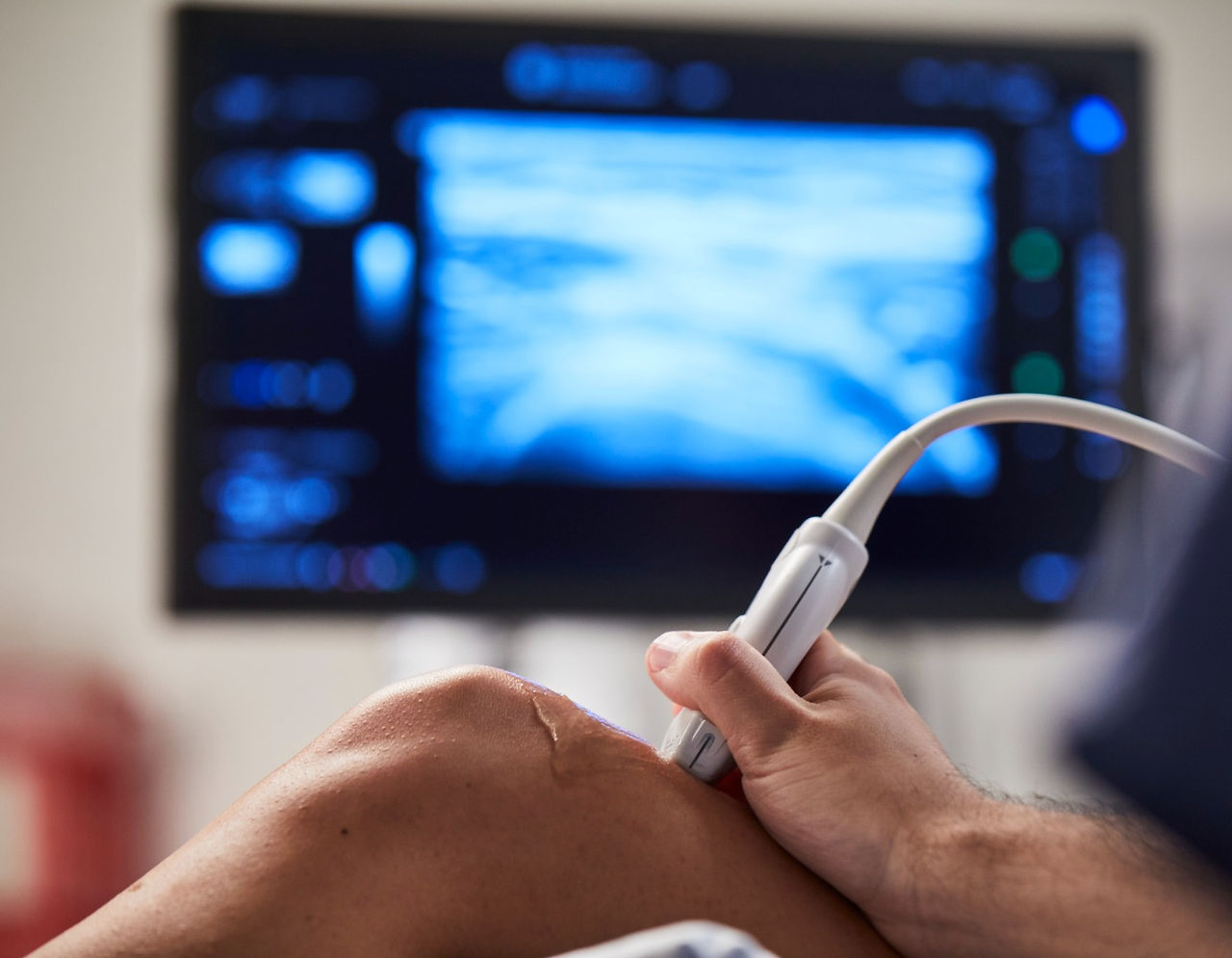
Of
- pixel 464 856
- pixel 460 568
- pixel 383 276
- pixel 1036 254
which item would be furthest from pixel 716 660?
pixel 1036 254

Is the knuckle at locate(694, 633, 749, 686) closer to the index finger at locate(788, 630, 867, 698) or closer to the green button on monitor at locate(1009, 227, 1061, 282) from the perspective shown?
the index finger at locate(788, 630, 867, 698)

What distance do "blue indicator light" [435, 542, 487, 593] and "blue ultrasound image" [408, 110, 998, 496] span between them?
8 centimetres

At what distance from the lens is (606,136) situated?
135cm

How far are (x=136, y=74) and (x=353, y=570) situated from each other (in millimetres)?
836

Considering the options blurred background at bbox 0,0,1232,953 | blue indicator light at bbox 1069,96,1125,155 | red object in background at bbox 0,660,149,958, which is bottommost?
red object in background at bbox 0,660,149,958

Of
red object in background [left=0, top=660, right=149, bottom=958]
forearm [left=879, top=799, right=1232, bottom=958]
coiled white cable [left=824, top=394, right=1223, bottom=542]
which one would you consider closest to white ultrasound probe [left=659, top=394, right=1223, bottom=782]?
coiled white cable [left=824, top=394, right=1223, bottom=542]

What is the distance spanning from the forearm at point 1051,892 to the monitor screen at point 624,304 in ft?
2.70

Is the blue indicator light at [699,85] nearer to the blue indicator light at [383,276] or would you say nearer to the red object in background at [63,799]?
the blue indicator light at [383,276]

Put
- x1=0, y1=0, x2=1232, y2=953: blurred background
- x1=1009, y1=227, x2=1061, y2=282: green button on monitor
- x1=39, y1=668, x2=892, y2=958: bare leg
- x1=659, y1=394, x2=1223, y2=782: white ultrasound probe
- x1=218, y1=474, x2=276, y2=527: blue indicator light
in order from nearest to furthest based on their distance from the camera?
x1=39, y1=668, x2=892, y2=958: bare leg, x1=659, y1=394, x2=1223, y2=782: white ultrasound probe, x1=218, y1=474, x2=276, y2=527: blue indicator light, x1=1009, y1=227, x2=1061, y2=282: green button on monitor, x1=0, y1=0, x2=1232, y2=953: blurred background

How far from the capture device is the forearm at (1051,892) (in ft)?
1.41

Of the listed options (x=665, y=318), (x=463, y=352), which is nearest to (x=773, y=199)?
(x=665, y=318)

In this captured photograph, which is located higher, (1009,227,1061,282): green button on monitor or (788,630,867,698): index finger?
(1009,227,1061,282): green button on monitor

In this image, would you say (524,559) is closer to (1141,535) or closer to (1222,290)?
(1141,535)

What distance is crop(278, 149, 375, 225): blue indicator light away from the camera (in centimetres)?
131
